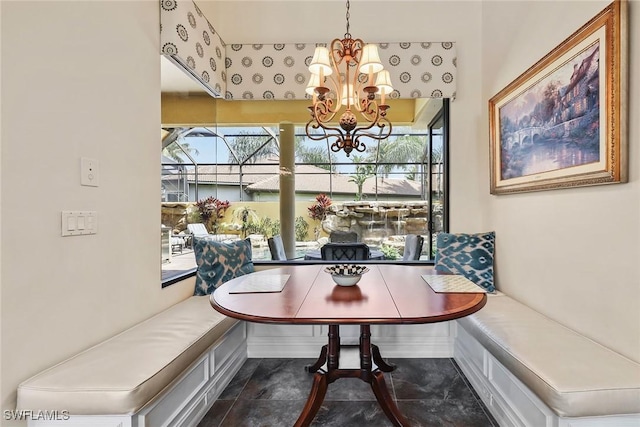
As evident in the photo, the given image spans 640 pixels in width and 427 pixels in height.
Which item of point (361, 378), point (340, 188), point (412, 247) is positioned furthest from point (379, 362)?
point (340, 188)

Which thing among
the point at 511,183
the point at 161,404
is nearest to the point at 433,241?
the point at 511,183

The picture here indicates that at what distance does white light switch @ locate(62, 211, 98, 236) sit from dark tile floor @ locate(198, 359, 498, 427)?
1299 millimetres

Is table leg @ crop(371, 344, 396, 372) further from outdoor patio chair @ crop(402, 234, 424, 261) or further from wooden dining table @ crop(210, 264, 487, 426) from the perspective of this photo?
outdoor patio chair @ crop(402, 234, 424, 261)

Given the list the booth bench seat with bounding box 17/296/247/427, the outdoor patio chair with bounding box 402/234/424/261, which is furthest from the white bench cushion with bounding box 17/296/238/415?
the outdoor patio chair with bounding box 402/234/424/261

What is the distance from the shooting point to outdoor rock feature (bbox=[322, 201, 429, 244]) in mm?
3553

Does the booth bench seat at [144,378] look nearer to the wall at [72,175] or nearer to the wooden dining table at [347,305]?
the wall at [72,175]

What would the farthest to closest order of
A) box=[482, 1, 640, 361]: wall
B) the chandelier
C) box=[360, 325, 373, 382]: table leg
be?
the chandelier < box=[360, 325, 373, 382]: table leg < box=[482, 1, 640, 361]: wall

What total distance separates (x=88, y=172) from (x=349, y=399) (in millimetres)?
2016

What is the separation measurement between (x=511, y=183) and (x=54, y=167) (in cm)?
277

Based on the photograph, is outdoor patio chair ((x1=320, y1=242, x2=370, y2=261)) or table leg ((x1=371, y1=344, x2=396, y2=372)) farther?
outdoor patio chair ((x1=320, y1=242, x2=370, y2=261))

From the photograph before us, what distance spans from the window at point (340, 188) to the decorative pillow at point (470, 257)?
631 mm

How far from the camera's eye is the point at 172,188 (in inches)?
98.7

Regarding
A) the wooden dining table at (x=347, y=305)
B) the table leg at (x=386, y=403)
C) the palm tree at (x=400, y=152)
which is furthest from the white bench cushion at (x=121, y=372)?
the palm tree at (x=400, y=152)

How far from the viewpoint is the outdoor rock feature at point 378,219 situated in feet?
11.7
